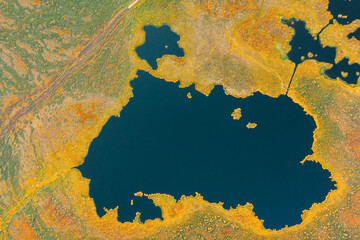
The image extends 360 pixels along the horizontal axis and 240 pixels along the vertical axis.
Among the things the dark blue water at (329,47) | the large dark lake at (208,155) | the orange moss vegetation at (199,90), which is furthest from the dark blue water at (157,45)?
the dark blue water at (329,47)

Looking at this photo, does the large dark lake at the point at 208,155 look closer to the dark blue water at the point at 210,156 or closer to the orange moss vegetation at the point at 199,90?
the dark blue water at the point at 210,156

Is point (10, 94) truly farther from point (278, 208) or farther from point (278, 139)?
point (278, 208)

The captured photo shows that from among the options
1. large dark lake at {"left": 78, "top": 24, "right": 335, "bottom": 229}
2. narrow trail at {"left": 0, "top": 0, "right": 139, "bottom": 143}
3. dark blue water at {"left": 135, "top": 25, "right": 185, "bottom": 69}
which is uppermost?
narrow trail at {"left": 0, "top": 0, "right": 139, "bottom": 143}

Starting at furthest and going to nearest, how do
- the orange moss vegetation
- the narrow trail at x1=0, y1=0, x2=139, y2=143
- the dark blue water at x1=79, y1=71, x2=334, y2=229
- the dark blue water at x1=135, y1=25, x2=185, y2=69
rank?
the narrow trail at x1=0, y1=0, x2=139, y2=143, the dark blue water at x1=135, y1=25, x2=185, y2=69, the dark blue water at x1=79, y1=71, x2=334, y2=229, the orange moss vegetation

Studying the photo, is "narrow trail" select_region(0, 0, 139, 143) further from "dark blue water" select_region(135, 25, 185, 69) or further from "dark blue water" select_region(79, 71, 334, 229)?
"dark blue water" select_region(79, 71, 334, 229)

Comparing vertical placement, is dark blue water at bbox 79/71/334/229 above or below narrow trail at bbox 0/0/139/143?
below

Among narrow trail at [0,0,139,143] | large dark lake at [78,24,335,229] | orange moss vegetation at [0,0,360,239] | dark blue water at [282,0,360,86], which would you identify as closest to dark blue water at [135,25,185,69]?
orange moss vegetation at [0,0,360,239]

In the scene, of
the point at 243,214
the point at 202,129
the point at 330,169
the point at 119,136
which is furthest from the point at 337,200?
the point at 119,136
